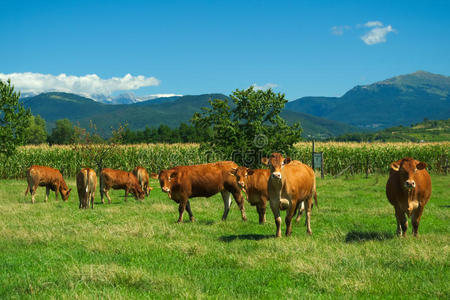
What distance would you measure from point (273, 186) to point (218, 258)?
2.70 meters

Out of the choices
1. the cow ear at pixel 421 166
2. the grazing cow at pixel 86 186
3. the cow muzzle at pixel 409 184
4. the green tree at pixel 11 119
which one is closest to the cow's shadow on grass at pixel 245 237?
the cow muzzle at pixel 409 184

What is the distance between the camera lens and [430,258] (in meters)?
7.89

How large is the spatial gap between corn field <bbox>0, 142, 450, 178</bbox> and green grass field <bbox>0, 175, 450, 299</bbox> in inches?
906

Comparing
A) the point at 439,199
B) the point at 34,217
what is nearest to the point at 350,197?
the point at 439,199

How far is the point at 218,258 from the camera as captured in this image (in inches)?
329

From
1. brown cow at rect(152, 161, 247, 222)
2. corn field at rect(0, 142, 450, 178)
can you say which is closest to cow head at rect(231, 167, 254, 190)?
brown cow at rect(152, 161, 247, 222)

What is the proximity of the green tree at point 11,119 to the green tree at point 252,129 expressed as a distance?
56.3 ft

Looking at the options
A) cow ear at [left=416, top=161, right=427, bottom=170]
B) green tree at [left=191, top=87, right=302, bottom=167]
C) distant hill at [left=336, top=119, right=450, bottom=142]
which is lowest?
distant hill at [left=336, top=119, right=450, bottom=142]

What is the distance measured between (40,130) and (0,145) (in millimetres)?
89181

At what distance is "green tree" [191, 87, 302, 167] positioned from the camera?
75.0ft

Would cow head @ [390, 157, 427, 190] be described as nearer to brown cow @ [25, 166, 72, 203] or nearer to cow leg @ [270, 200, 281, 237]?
cow leg @ [270, 200, 281, 237]

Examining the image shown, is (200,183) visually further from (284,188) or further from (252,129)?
(252,129)

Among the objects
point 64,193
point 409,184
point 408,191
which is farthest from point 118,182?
point 409,184

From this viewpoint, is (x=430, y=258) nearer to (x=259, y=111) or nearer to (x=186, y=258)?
(x=186, y=258)
